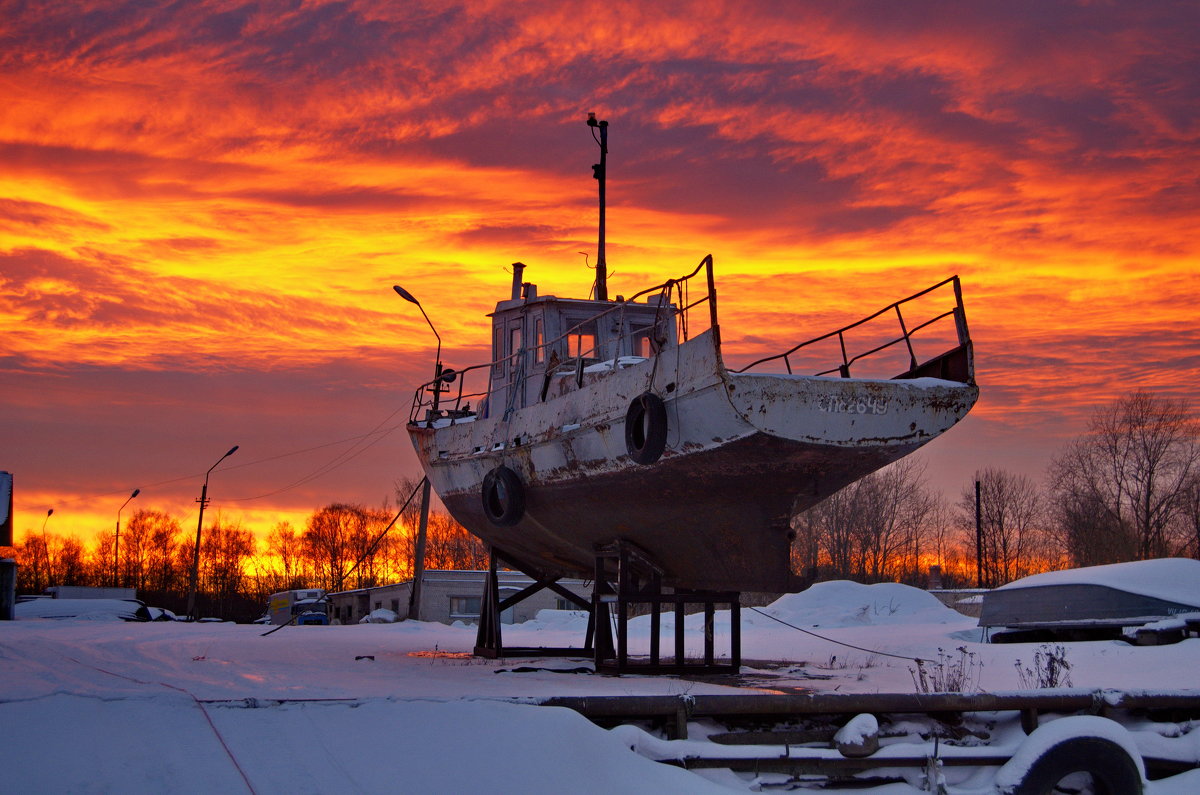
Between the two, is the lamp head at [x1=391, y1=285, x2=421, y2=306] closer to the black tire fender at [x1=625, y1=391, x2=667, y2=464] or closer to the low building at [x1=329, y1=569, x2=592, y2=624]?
the black tire fender at [x1=625, y1=391, x2=667, y2=464]

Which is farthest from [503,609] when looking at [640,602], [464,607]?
[464,607]

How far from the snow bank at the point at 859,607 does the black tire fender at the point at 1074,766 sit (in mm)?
17943

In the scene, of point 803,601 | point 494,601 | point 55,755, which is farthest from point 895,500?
point 55,755

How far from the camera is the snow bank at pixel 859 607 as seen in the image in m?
28.0

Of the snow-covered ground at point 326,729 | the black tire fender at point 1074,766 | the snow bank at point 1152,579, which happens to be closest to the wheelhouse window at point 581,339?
the snow-covered ground at point 326,729

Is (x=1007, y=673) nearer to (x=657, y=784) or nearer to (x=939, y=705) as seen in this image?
(x=939, y=705)

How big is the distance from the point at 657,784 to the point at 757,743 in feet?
4.76

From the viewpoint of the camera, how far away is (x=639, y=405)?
41.5 feet

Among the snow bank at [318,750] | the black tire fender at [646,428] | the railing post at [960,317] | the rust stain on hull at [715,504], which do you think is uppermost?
the railing post at [960,317]

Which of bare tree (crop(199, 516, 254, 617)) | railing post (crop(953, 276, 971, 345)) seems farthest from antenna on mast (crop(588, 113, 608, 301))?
bare tree (crop(199, 516, 254, 617))

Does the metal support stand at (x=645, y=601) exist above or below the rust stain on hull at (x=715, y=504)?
below

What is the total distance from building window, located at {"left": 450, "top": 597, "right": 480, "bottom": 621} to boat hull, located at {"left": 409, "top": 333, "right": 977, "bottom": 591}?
25922mm

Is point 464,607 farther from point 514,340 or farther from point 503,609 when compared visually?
point 514,340

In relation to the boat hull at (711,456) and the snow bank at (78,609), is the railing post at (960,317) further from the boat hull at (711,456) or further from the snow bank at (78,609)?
the snow bank at (78,609)
